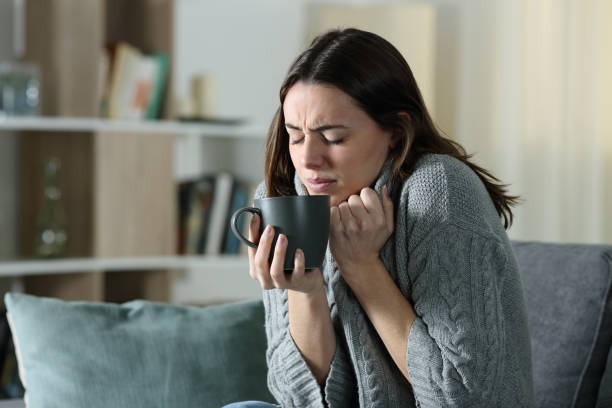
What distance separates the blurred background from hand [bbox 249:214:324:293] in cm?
172

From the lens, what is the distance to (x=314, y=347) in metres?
1.31

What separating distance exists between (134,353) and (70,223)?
150 centimetres

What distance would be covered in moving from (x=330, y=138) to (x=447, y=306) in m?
0.27

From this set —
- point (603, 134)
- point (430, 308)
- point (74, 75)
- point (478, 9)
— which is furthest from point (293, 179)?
point (478, 9)

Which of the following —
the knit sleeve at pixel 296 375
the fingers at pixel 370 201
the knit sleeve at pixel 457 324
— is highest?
the fingers at pixel 370 201

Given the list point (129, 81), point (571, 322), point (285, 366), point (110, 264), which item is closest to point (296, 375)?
point (285, 366)

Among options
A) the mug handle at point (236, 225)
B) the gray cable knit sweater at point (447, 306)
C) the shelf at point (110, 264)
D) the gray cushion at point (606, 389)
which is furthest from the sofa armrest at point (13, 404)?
the shelf at point (110, 264)

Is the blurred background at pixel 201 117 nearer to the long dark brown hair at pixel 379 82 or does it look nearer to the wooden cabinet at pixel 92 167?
the wooden cabinet at pixel 92 167

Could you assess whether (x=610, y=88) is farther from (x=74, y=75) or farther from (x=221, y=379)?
(x=221, y=379)

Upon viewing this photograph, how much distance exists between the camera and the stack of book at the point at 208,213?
3.12 meters

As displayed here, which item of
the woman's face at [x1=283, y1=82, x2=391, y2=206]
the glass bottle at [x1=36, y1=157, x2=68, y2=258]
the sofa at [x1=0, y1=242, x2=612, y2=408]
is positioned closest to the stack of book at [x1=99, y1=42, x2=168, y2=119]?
the glass bottle at [x1=36, y1=157, x2=68, y2=258]

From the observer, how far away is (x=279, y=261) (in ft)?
3.59

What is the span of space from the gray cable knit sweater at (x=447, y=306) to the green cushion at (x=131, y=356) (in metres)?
0.28

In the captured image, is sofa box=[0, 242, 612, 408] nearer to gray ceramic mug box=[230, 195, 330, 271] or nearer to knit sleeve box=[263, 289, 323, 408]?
knit sleeve box=[263, 289, 323, 408]
